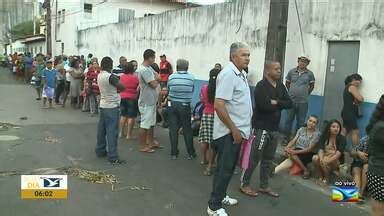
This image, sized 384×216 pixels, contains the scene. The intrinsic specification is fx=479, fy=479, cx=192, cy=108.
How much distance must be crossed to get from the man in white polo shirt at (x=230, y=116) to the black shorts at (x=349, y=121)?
399cm

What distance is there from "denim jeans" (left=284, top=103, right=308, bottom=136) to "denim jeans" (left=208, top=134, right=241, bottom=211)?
4.63 metres

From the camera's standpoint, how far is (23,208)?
5.41 meters

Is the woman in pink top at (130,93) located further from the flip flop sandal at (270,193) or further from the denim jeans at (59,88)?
the denim jeans at (59,88)

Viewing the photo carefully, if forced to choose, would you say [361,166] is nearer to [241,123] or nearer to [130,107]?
[241,123]

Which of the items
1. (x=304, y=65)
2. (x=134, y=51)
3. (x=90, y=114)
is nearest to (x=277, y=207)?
(x=304, y=65)

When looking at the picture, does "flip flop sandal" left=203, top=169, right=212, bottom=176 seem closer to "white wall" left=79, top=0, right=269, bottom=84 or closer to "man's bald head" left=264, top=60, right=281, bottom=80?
"man's bald head" left=264, top=60, right=281, bottom=80

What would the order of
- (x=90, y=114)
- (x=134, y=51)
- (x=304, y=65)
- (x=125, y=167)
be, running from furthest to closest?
(x=134, y=51), (x=90, y=114), (x=304, y=65), (x=125, y=167)

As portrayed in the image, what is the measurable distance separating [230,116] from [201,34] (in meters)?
10.1

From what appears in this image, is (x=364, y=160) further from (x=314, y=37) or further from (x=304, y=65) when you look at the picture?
(x=314, y=37)

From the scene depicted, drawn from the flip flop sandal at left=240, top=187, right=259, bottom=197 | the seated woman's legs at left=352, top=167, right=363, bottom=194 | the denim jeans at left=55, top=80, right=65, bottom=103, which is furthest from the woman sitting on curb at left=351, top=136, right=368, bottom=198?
the denim jeans at left=55, top=80, right=65, bottom=103

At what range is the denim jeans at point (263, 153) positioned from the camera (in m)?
6.15

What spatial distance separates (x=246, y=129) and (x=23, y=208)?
8.73 ft

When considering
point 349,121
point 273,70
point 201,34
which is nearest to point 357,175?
point 273,70

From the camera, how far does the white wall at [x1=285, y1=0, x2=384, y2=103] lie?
8617 millimetres
